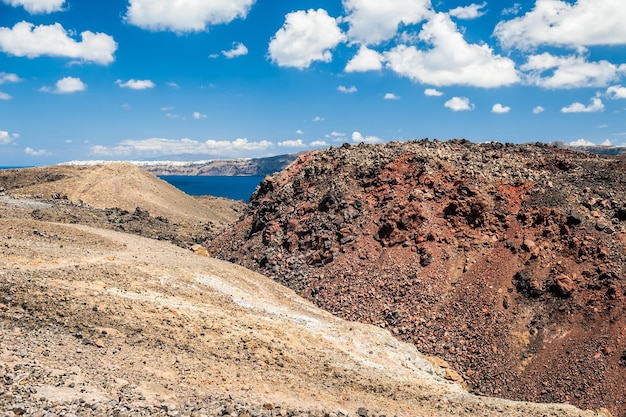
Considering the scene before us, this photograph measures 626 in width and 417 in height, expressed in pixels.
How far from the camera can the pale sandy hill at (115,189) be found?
2004 inches

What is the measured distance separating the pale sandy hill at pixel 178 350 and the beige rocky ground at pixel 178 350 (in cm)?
5

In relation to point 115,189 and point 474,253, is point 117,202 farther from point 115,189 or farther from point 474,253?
point 474,253

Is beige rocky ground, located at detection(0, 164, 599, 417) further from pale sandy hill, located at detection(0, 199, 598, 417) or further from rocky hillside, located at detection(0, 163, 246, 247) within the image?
rocky hillside, located at detection(0, 163, 246, 247)

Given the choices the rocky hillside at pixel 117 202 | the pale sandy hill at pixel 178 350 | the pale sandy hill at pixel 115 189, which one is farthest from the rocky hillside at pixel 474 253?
the pale sandy hill at pixel 115 189

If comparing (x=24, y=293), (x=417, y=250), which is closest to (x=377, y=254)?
(x=417, y=250)

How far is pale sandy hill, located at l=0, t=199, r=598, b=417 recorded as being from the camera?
1031cm

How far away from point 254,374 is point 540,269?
15.1m

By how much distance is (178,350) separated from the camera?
13.4 meters

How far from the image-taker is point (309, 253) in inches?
1088

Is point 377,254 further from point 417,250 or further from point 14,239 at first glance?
point 14,239

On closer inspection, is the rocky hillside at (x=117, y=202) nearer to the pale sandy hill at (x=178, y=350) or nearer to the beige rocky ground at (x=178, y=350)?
the pale sandy hill at (x=178, y=350)

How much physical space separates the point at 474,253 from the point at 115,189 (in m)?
43.1

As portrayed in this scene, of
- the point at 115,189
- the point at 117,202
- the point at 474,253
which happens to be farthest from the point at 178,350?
the point at 115,189

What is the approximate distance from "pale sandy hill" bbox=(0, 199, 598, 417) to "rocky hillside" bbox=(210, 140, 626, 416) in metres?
2.62
